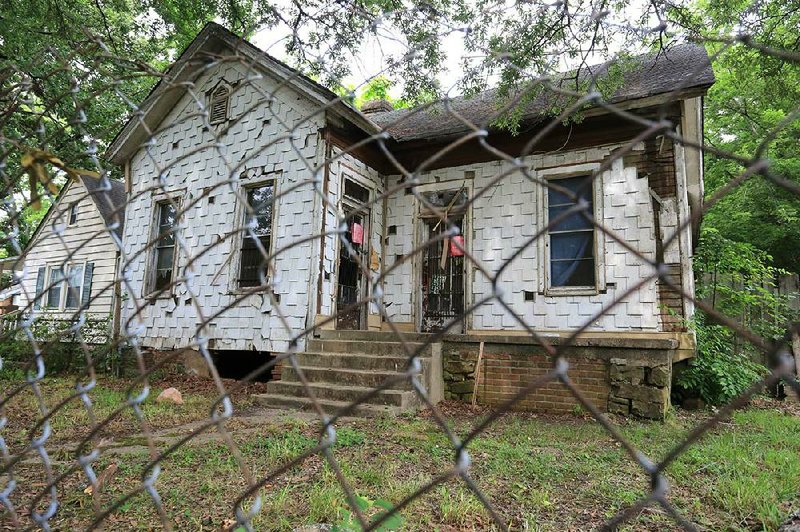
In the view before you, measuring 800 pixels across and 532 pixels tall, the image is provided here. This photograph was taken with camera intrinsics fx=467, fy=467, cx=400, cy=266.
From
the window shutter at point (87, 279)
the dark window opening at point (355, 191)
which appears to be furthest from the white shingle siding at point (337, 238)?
the window shutter at point (87, 279)

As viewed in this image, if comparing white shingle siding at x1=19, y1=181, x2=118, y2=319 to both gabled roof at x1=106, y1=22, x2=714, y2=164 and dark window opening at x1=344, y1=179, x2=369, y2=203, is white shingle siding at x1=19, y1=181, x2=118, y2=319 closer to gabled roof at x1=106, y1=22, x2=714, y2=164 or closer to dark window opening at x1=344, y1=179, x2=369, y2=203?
gabled roof at x1=106, y1=22, x2=714, y2=164

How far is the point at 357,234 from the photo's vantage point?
767cm

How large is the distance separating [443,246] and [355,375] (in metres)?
3.08

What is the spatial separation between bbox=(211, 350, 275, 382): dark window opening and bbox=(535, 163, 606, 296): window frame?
4.78 m

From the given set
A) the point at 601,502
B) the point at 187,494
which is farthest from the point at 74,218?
the point at 601,502

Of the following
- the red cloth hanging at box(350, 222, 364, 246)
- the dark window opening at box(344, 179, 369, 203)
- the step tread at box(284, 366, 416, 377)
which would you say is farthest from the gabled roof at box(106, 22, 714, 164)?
the step tread at box(284, 366, 416, 377)

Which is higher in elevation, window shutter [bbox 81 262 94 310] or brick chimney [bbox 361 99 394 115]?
brick chimney [bbox 361 99 394 115]

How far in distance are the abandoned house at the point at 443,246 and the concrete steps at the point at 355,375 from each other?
27 mm

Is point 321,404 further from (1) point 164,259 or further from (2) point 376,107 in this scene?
(2) point 376,107

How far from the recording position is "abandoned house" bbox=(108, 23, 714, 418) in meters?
6.02

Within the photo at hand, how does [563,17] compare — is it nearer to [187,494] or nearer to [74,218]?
[187,494]

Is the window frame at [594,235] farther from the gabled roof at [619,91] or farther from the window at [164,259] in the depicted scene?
the window at [164,259]

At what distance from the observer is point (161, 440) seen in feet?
13.8

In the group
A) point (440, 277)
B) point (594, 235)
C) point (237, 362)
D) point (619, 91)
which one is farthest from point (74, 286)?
point (619, 91)
